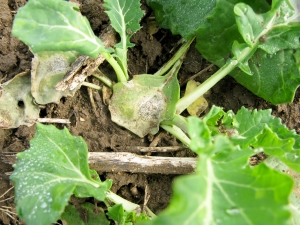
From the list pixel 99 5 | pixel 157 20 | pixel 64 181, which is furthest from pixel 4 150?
pixel 157 20

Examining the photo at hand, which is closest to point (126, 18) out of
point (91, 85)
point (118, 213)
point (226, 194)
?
point (91, 85)

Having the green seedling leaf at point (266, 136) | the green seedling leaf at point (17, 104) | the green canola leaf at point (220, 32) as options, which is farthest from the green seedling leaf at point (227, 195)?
the green seedling leaf at point (17, 104)

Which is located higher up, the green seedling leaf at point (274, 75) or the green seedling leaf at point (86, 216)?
the green seedling leaf at point (274, 75)

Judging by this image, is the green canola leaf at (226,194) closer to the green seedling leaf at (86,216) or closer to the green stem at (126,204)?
the green stem at (126,204)

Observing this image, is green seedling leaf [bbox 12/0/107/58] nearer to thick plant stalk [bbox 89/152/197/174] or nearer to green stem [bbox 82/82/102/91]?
green stem [bbox 82/82/102/91]

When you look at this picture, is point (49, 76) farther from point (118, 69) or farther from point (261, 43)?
point (261, 43)

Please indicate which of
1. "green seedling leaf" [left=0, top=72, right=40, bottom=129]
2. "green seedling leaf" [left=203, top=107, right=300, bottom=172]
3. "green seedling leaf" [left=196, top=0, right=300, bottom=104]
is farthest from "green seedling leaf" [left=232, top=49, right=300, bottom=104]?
"green seedling leaf" [left=0, top=72, right=40, bottom=129]
